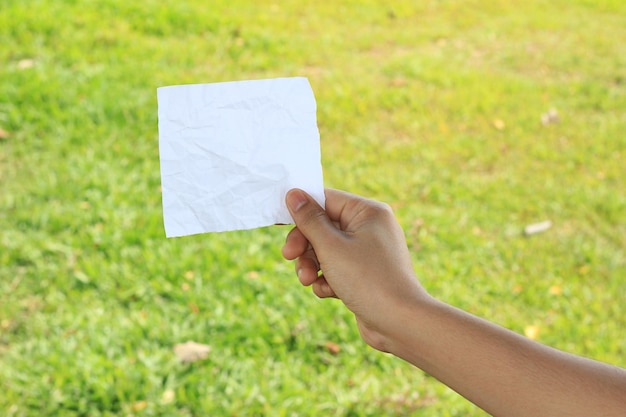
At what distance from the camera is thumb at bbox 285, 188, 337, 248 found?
1362 mm

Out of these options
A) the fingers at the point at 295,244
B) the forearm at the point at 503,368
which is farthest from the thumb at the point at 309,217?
the forearm at the point at 503,368

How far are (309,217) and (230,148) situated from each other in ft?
0.72

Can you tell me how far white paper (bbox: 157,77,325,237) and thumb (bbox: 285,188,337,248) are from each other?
3 cm

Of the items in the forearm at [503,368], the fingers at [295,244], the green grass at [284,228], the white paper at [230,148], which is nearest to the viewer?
the forearm at [503,368]

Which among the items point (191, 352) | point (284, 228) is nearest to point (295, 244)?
point (191, 352)

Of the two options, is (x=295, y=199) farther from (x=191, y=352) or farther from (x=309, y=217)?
(x=191, y=352)

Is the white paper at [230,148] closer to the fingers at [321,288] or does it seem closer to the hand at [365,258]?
the hand at [365,258]

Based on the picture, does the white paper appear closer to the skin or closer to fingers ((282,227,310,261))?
the skin

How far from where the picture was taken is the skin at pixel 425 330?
3.73 ft

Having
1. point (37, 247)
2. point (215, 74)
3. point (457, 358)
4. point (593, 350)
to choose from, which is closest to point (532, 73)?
point (215, 74)

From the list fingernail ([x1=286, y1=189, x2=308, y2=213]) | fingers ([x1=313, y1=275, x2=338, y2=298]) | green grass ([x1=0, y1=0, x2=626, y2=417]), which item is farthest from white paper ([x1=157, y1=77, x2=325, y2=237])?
green grass ([x1=0, y1=0, x2=626, y2=417])

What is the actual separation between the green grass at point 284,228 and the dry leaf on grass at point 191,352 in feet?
0.11

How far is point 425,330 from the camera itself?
1.29m

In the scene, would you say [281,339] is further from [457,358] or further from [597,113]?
[597,113]
